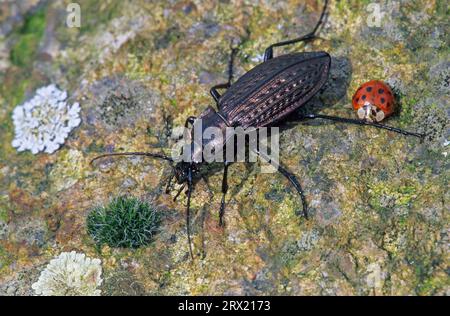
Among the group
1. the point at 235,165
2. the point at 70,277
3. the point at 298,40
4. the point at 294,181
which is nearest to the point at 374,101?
the point at 294,181

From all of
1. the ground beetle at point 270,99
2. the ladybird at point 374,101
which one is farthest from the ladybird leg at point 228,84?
the ladybird at point 374,101

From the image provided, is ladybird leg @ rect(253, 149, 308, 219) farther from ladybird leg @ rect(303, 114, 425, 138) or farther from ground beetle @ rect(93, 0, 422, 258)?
ladybird leg @ rect(303, 114, 425, 138)

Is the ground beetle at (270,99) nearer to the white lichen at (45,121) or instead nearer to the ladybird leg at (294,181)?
the ladybird leg at (294,181)

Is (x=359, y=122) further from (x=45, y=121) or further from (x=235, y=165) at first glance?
(x=45, y=121)

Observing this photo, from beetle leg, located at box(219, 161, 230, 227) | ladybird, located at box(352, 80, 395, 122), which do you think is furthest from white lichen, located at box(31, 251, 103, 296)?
ladybird, located at box(352, 80, 395, 122)

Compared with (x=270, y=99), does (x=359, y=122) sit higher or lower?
lower
